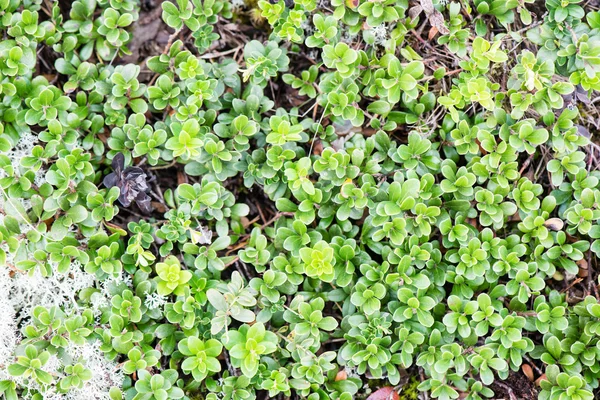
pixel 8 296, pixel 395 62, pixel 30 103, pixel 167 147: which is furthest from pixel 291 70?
pixel 8 296

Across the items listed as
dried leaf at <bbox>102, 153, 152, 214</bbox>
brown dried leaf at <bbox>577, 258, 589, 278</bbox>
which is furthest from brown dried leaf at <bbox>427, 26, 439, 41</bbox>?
dried leaf at <bbox>102, 153, 152, 214</bbox>

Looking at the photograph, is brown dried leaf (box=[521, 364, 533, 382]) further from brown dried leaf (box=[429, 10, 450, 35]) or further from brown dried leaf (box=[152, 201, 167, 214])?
brown dried leaf (box=[152, 201, 167, 214])

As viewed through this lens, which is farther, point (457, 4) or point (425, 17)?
point (425, 17)

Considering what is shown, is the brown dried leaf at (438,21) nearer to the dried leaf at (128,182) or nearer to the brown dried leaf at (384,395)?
the dried leaf at (128,182)

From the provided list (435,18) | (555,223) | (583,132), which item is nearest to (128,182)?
(435,18)

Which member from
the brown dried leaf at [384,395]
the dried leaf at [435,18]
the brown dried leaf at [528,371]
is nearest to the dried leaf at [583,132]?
the dried leaf at [435,18]

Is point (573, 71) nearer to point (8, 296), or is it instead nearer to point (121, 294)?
point (121, 294)
